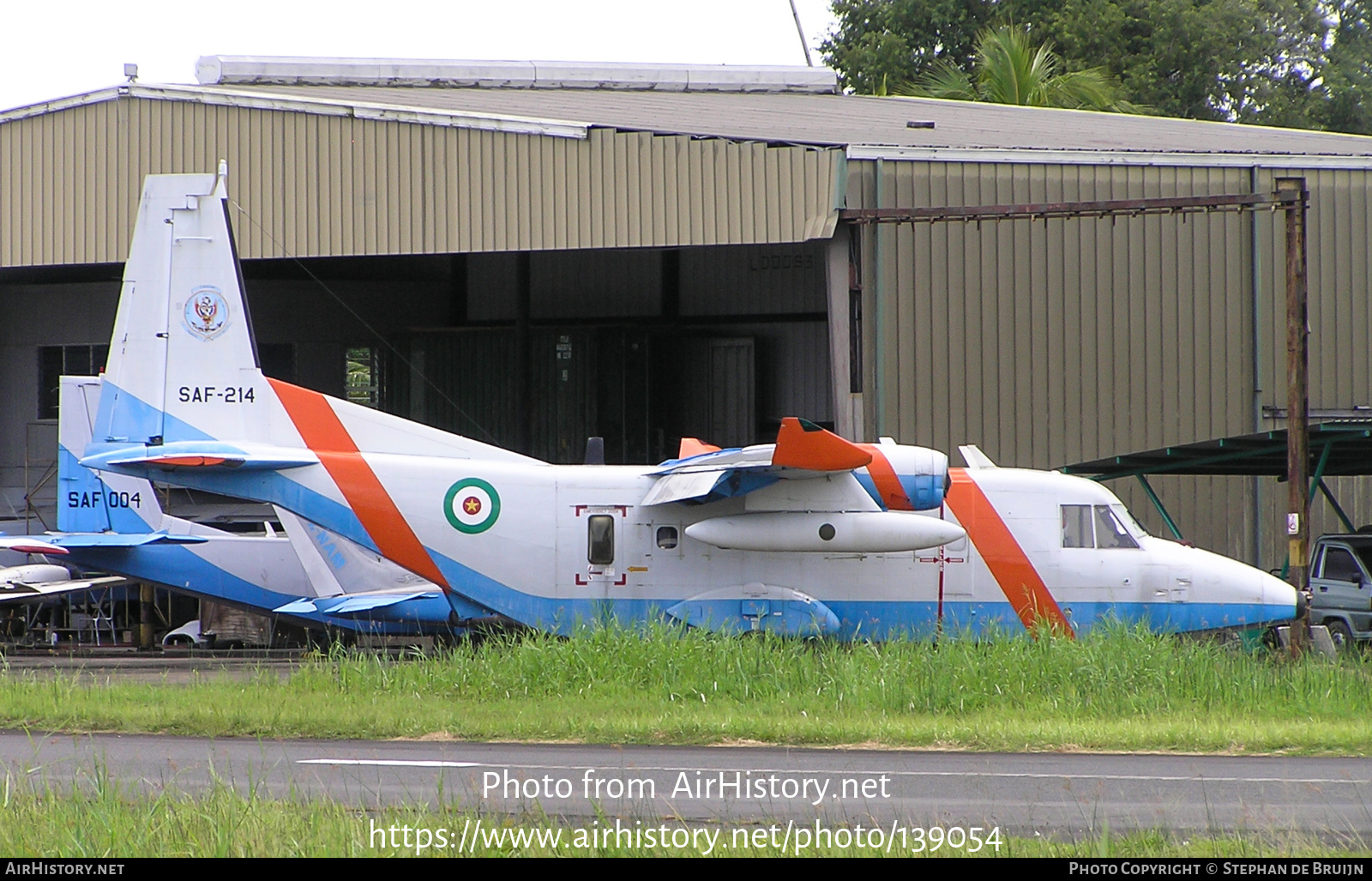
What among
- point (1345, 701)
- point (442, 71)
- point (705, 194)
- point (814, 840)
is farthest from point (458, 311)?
point (814, 840)

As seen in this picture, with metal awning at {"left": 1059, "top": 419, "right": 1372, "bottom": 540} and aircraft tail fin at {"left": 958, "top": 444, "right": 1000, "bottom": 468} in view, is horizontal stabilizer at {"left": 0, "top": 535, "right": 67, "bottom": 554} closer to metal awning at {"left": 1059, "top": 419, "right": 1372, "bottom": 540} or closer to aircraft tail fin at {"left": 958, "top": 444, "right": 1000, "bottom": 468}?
aircraft tail fin at {"left": 958, "top": 444, "right": 1000, "bottom": 468}

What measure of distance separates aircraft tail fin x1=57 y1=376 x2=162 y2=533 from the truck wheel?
17.9 metres

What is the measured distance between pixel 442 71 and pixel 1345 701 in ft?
81.0

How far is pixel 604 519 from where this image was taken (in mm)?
16875

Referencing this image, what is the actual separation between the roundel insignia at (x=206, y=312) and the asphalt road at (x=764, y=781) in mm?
6867

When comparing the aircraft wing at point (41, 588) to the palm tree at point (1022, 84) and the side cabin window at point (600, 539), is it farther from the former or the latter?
the palm tree at point (1022, 84)

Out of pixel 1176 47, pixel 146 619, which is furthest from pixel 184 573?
pixel 1176 47

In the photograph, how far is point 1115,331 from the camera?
23.2 m

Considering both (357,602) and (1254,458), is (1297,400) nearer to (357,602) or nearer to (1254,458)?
(1254,458)

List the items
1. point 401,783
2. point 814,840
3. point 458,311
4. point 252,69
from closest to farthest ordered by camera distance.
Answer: point 814,840, point 401,783, point 252,69, point 458,311

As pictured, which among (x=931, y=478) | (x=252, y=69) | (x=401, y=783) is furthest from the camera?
(x=252, y=69)

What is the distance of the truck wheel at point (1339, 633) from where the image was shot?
1795 centimetres

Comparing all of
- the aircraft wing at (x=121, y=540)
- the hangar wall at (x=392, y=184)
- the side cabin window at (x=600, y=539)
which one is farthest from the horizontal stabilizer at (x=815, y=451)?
the aircraft wing at (x=121, y=540)
